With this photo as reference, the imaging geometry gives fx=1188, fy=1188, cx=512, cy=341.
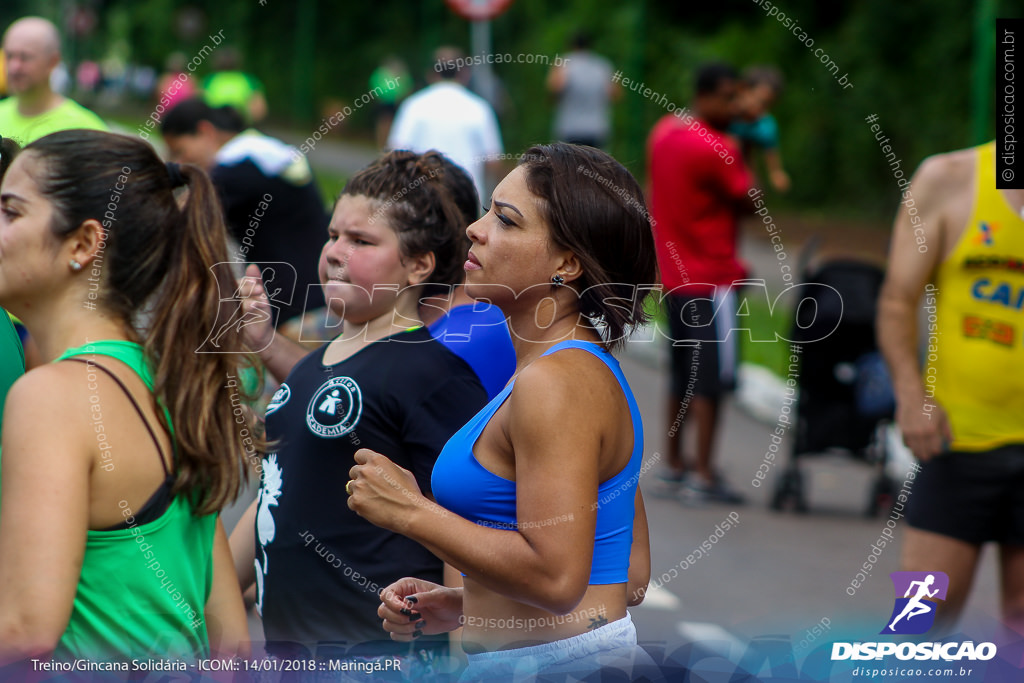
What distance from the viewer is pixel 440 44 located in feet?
76.3

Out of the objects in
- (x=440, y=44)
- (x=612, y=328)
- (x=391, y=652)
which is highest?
(x=440, y=44)

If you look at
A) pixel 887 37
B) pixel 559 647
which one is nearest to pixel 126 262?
pixel 559 647

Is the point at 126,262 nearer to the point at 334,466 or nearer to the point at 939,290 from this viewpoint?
the point at 334,466

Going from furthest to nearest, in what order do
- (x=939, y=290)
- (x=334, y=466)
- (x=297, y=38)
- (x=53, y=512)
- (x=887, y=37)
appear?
1. (x=297, y=38)
2. (x=887, y=37)
3. (x=939, y=290)
4. (x=334, y=466)
5. (x=53, y=512)

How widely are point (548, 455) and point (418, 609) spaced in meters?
0.52

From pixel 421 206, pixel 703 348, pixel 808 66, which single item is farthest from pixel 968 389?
pixel 808 66

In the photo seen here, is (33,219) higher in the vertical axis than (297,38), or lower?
lower

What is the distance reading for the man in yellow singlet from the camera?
3412 mm

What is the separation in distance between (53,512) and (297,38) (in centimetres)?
2695

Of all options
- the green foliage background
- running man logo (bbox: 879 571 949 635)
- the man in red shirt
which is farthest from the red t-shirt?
the green foliage background

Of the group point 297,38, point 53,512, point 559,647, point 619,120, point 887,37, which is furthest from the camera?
point 297,38

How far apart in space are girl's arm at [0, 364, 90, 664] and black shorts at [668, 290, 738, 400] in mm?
4623

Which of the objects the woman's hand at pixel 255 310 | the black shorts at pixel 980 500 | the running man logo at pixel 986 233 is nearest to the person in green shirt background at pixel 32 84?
the woman's hand at pixel 255 310

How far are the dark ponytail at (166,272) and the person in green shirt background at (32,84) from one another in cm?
308
